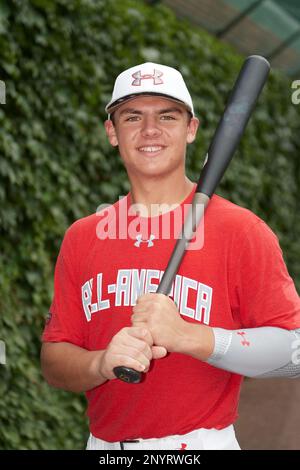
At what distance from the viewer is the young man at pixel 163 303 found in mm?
2215

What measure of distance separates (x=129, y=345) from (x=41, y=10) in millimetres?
3098

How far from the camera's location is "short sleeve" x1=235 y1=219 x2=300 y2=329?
89.8 inches

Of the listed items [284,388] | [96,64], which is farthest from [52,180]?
[284,388]

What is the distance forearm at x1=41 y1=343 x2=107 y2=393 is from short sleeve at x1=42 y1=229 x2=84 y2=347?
0.11ft

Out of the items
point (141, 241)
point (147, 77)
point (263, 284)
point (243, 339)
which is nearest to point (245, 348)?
point (243, 339)

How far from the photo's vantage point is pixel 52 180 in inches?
193

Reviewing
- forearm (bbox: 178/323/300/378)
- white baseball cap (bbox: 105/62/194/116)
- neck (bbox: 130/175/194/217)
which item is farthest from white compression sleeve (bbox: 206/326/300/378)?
white baseball cap (bbox: 105/62/194/116)

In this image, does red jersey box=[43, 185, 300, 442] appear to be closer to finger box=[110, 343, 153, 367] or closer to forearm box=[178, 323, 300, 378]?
forearm box=[178, 323, 300, 378]

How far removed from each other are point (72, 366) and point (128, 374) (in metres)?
0.31

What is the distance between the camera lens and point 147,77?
2455mm

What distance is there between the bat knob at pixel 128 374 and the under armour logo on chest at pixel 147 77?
0.81 m

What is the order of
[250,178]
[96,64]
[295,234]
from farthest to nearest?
[295,234] < [250,178] < [96,64]

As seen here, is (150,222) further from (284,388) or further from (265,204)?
(265,204)

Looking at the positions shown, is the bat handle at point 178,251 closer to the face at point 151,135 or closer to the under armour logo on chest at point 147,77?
the face at point 151,135
